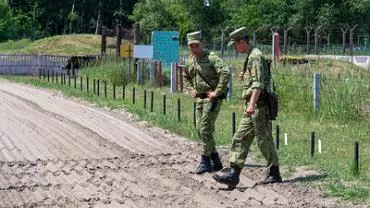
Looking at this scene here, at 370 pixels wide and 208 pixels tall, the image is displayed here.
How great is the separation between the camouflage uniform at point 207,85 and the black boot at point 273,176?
41.2 inches

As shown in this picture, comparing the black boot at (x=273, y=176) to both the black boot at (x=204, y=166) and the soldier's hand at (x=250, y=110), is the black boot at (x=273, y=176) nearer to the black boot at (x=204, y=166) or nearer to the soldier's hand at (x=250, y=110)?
the soldier's hand at (x=250, y=110)

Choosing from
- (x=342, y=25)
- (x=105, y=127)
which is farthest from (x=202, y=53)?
(x=342, y=25)

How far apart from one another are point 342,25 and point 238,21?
956 cm

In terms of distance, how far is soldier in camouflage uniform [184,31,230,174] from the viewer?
973cm

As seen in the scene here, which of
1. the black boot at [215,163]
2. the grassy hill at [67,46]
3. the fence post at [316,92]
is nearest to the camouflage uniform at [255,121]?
the black boot at [215,163]

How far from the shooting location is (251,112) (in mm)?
8641

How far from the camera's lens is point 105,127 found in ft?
51.1

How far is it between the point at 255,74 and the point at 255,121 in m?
0.56

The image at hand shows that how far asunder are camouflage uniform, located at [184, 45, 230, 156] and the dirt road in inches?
22.1

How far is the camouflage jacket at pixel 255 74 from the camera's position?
8648 mm

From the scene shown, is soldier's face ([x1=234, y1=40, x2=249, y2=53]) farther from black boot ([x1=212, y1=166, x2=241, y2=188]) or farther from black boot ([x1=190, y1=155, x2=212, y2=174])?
black boot ([x1=190, y1=155, x2=212, y2=174])

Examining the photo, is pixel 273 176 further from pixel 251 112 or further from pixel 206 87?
pixel 206 87

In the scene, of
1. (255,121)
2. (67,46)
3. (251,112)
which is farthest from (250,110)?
(67,46)

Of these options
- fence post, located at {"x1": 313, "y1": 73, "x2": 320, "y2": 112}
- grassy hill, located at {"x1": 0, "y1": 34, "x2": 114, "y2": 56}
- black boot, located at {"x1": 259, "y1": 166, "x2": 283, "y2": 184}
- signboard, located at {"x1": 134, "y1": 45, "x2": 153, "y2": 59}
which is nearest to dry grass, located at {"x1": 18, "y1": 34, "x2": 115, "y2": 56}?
grassy hill, located at {"x1": 0, "y1": 34, "x2": 114, "y2": 56}
